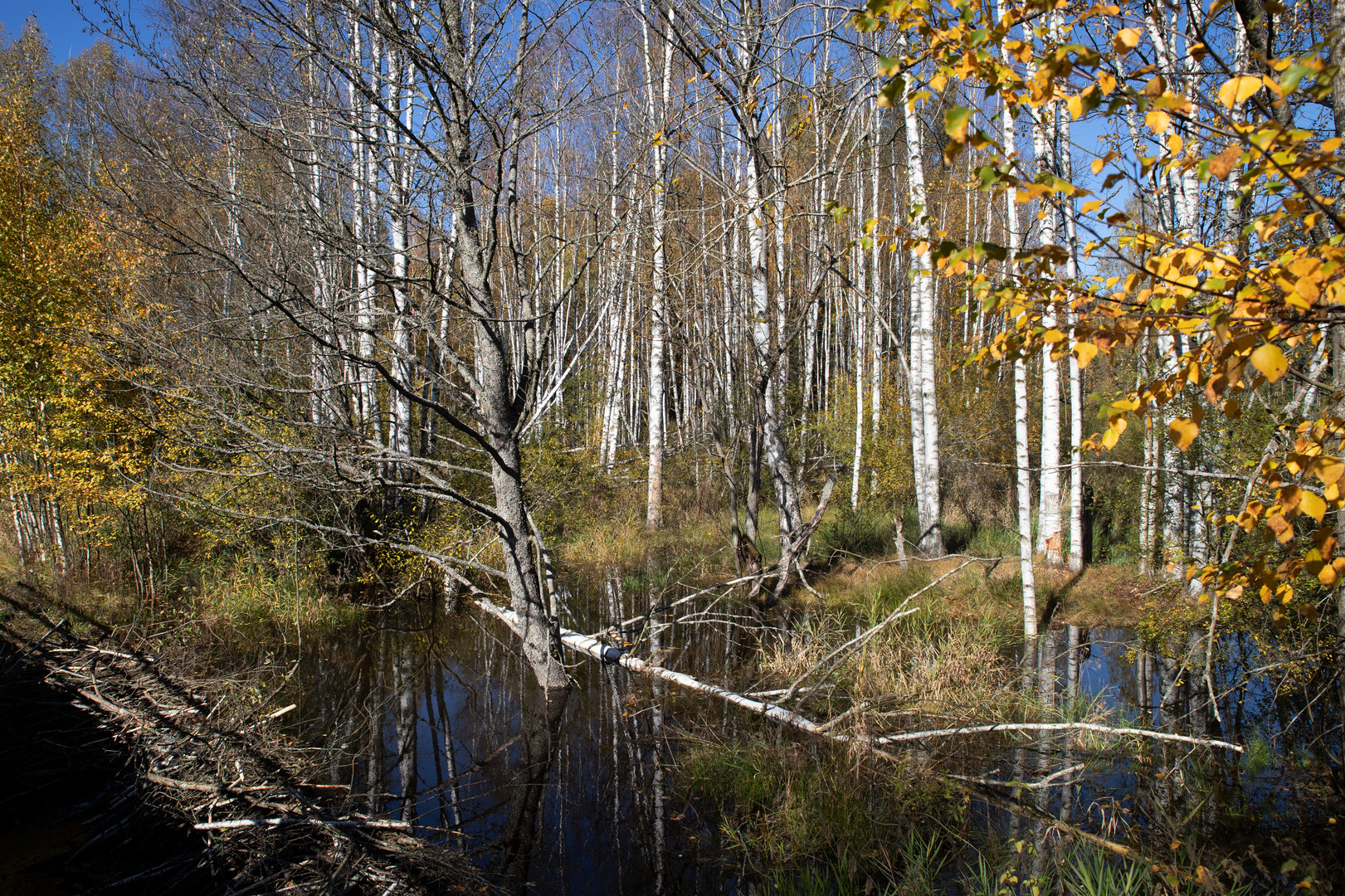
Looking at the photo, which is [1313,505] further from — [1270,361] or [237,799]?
[237,799]

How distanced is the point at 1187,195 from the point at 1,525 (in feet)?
49.2

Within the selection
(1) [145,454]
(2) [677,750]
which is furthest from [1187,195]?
(1) [145,454]

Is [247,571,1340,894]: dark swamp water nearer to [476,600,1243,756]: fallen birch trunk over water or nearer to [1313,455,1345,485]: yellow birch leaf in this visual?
[476,600,1243,756]: fallen birch trunk over water

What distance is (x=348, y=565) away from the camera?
9.34m

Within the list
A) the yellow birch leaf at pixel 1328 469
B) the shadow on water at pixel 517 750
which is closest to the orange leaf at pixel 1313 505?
the yellow birch leaf at pixel 1328 469

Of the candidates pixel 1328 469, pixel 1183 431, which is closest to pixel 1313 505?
pixel 1328 469

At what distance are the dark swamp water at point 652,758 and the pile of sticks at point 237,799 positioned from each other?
426 millimetres

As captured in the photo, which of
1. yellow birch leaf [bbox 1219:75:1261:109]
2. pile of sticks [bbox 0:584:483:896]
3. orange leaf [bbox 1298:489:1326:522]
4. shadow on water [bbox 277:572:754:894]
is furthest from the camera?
shadow on water [bbox 277:572:754:894]

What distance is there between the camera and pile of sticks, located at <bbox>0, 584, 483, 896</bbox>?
12.0 feet

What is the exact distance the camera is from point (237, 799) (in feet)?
13.1

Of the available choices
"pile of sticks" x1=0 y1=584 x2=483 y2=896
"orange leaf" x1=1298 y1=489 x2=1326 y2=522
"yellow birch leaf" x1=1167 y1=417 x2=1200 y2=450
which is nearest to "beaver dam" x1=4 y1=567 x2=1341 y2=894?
"pile of sticks" x1=0 y1=584 x2=483 y2=896

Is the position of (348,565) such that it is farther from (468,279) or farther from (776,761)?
(776,761)

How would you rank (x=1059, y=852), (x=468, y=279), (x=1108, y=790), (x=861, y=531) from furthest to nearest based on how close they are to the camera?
(x=861, y=531), (x=468, y=279), (x=1108, y=790), (x=1059, y=852)

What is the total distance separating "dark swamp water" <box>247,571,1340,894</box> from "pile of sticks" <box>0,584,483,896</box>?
43 centimetres
